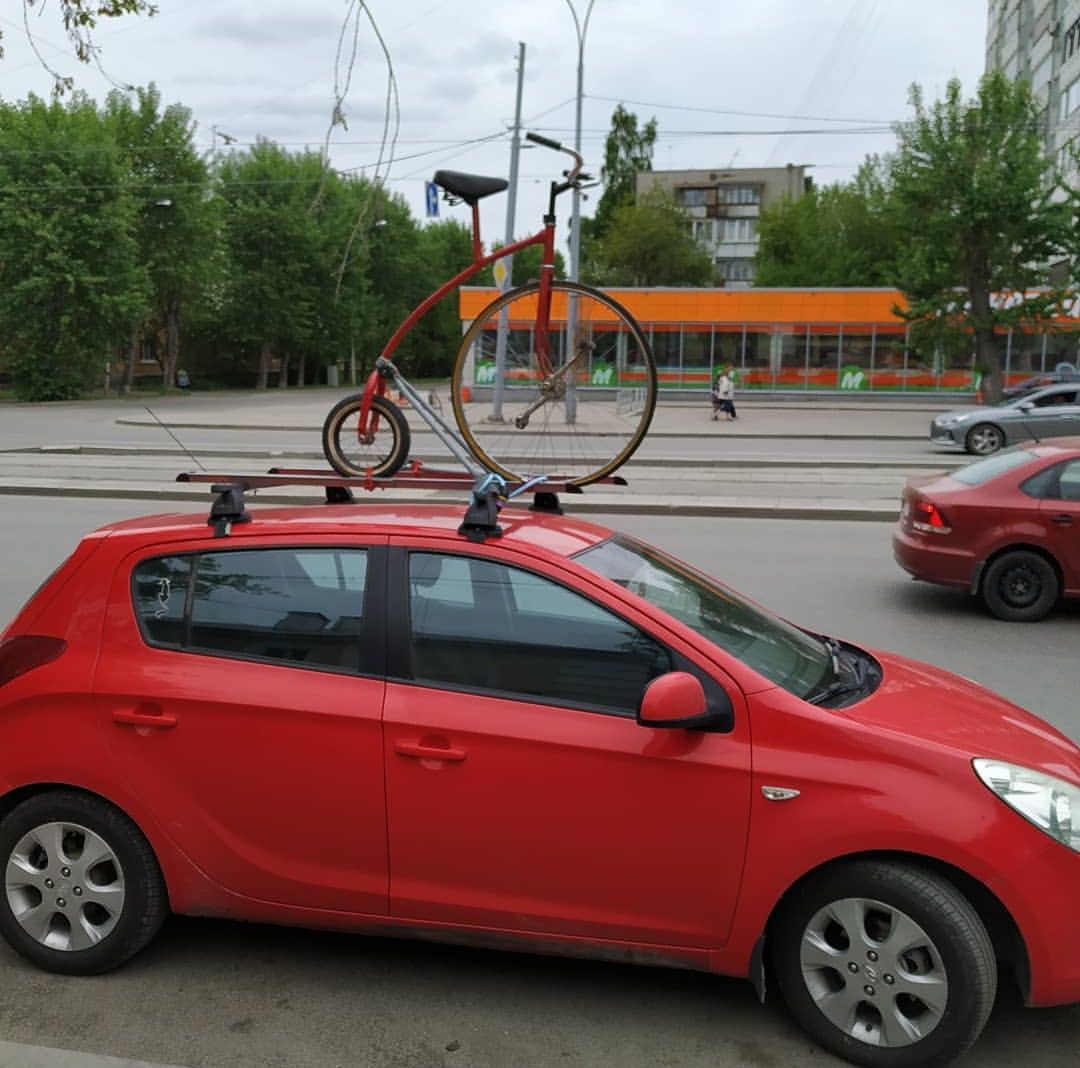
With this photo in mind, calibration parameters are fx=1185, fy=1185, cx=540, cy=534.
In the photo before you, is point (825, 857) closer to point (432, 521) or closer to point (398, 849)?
point (398, 849)

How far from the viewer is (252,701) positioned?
3451 millimetres

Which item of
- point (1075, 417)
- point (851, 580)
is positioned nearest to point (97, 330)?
point (1075, 417)

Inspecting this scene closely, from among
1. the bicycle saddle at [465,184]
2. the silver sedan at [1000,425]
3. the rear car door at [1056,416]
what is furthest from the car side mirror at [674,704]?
the silver sedan at [1000,425]

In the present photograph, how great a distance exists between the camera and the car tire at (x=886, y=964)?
3.01m

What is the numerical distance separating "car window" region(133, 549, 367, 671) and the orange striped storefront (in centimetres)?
4038

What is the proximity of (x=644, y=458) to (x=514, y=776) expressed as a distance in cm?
1841

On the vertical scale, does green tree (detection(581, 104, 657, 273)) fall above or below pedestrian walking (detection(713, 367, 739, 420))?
above

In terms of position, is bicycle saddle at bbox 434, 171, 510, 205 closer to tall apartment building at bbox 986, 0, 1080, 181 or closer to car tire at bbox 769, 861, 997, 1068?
car tire at bbox 769, 861, 997, 1068

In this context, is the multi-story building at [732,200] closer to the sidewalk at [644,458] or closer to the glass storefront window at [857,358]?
the glass storefront window at [857,358]

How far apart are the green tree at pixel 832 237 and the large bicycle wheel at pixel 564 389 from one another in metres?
50.4

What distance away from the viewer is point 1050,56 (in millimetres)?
59938

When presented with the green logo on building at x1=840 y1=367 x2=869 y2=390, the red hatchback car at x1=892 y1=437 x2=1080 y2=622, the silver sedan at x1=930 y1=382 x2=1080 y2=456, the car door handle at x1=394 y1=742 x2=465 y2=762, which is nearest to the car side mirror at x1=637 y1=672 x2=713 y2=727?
the car door handle at x1=394 y1=742 x2=465 y2=762

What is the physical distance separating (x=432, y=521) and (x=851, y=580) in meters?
7.63

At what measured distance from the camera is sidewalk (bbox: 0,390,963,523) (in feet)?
50.5
